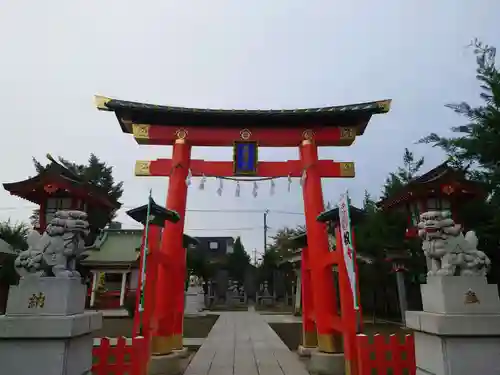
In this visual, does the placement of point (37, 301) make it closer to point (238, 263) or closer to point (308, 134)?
point (308, 134)

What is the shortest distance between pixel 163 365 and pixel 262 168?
16.0 ft

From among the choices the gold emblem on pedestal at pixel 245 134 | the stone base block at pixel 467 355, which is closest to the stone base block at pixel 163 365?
the stone base block at pixel 467 355

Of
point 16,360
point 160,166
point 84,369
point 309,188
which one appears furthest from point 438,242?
point 160,166

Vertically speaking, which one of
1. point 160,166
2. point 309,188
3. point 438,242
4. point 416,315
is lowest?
point 416,315

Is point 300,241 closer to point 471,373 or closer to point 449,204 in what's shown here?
point 449,204

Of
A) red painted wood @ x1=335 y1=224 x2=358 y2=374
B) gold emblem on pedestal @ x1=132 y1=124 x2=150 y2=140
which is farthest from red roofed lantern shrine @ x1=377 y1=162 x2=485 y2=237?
gold emblem on pedestal @ x1=132 y1=124 x2=150 y2=140

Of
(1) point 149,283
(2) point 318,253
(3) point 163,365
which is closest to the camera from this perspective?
(1) point 149,283

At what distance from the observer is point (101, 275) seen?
23.0 metres

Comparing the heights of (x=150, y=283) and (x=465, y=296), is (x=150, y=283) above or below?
above

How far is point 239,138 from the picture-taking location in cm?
876

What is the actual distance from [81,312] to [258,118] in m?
5.92

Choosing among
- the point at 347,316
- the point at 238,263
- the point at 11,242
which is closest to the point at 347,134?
the point at 347,316

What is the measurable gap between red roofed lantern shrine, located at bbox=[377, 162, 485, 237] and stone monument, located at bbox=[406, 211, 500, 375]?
1.60 ft

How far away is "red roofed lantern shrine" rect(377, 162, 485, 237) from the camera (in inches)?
193
